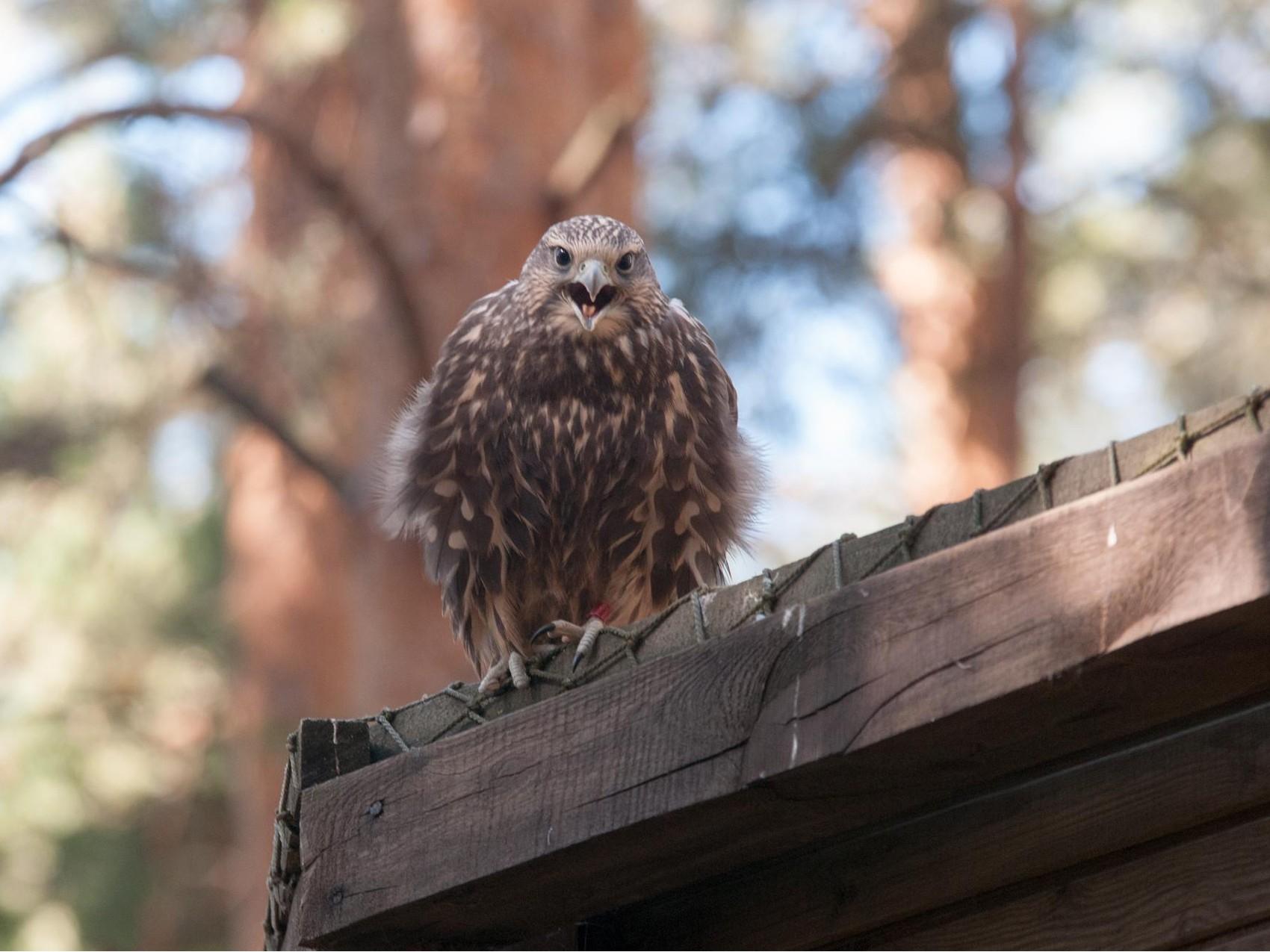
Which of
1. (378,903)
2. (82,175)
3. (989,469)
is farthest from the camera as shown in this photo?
(82,175)

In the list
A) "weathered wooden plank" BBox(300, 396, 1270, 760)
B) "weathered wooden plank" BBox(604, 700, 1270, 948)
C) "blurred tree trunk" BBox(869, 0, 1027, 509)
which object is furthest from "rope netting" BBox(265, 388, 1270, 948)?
"blurred tree trunk" BBox(869, 0, 1027, 509)

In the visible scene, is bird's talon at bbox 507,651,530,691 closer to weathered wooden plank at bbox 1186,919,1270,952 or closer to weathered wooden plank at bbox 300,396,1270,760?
weathered wooden plank at bbox 300,396,1270,760

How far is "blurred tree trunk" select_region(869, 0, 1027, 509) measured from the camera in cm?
945

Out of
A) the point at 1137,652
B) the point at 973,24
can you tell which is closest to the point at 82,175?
the point at 973,24

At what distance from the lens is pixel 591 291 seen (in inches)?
169

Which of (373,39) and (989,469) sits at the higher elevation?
(373,39)

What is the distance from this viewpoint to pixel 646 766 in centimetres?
236

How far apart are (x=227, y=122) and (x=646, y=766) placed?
5.23 meters

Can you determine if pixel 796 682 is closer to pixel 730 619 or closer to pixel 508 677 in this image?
pixel 730 619

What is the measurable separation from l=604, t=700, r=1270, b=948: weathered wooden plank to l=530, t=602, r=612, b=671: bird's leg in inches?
15.4

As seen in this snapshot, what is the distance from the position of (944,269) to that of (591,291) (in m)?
5.97

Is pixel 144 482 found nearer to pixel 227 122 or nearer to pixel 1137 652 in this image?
pixel 227 122

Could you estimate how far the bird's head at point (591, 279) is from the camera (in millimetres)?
4266

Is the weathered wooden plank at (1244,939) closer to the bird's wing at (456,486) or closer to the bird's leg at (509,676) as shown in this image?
the bird's leg at (509,676)
